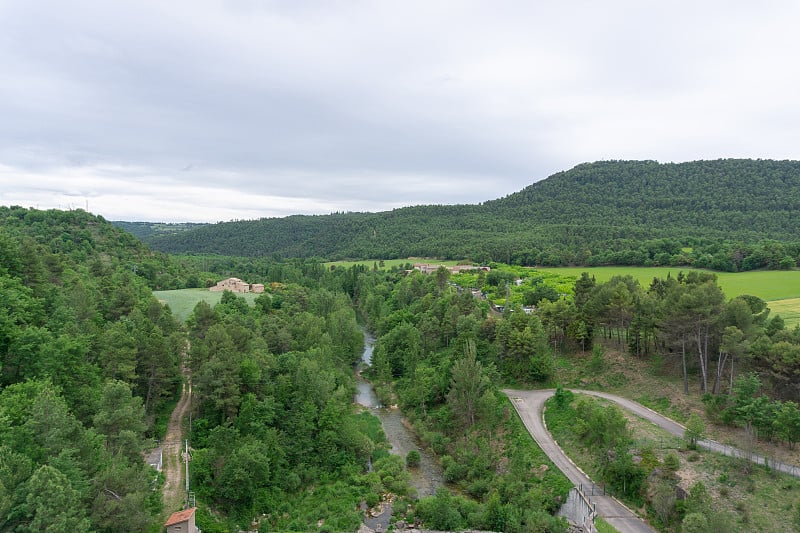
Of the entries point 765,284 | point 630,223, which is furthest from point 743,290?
point 630,223

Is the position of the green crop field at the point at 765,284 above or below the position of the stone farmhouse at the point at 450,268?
above

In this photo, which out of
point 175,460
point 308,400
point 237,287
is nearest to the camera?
point 175,460

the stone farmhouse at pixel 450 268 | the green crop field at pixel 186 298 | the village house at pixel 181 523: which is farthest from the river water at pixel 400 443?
the stone farmhouse at pixel 450 268

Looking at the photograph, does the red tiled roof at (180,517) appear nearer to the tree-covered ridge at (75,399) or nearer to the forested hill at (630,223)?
the tree-covered ridge at (75,399)

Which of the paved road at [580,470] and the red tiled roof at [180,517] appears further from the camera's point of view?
the paved road at [580,470]

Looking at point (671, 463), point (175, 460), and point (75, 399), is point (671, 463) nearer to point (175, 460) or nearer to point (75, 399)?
point (175, 460)

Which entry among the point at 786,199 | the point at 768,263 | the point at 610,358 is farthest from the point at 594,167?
the point at 610,358
